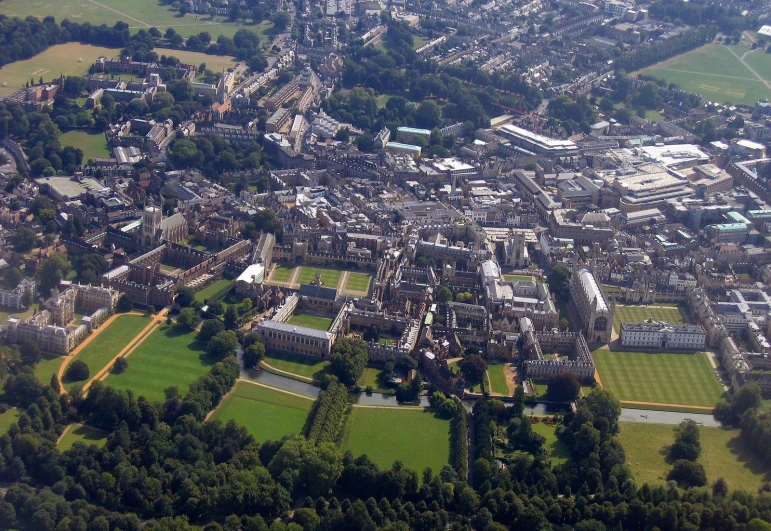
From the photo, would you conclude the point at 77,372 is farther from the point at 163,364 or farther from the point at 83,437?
the point at 83,437

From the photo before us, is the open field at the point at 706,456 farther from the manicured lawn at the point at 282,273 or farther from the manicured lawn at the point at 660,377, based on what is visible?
the manicured lawn at the point at 282,273

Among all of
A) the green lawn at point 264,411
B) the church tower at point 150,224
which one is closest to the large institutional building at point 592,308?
the green lawn at point 264,411

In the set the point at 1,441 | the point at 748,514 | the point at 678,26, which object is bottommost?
the point at 1,441

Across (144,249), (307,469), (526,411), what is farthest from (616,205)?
(307,469)

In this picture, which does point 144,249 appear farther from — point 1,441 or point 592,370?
point 592,370

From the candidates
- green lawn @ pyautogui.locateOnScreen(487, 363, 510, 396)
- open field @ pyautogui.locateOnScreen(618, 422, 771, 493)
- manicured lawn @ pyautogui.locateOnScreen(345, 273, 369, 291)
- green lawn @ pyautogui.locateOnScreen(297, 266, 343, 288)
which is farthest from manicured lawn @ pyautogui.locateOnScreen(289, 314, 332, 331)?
open field @ pyautogui.locateOnScreen(618, 422, 771, 493)

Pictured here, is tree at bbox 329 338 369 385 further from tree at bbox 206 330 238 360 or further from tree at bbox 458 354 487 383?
tree at bbox 206 330 238 360
